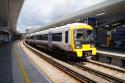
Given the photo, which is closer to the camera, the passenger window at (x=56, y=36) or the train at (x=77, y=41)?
the train at (x=77, y=41)

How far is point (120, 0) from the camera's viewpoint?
18875 mm

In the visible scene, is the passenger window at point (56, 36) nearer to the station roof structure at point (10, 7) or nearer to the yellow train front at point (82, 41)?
the yellow train front at point (82, 41)

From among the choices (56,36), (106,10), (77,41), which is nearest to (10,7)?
(56,36)

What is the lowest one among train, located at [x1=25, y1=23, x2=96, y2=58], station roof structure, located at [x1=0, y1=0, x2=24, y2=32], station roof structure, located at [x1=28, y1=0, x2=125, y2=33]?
train, located at [x1=25, y1=23, x2=96, y2=58]

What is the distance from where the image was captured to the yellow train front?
639 inches

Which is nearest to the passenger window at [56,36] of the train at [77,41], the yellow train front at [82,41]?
the train at [77,41]

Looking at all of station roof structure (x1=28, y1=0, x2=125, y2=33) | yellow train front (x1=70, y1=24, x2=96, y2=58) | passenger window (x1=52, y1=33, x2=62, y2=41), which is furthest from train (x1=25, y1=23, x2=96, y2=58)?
station roof structure (x1=28, y1=0, x2=125, y2=33)

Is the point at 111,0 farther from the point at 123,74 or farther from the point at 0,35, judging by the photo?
the point at 0,35

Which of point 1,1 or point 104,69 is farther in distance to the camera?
point 1,1

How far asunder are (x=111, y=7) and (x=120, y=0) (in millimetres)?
2593

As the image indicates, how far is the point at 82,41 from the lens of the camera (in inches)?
653

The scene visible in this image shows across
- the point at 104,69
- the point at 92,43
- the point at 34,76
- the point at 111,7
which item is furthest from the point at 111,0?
the point at 34,76

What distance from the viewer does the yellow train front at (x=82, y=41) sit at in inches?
639

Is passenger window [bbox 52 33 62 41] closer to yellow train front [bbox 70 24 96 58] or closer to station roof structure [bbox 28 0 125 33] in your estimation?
yellow train front [bbox 70 24 96 58]
